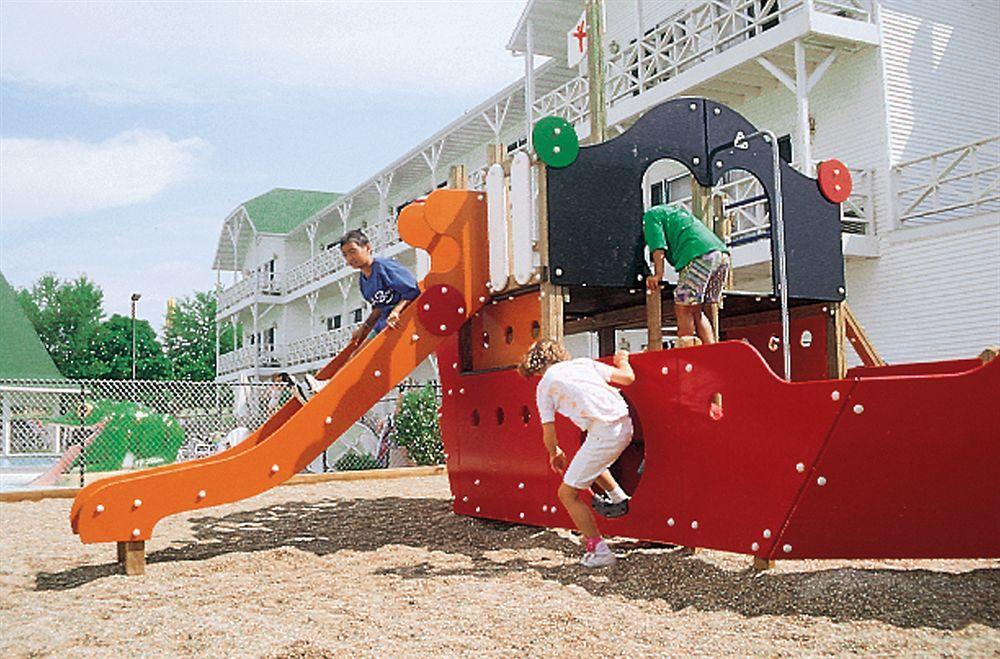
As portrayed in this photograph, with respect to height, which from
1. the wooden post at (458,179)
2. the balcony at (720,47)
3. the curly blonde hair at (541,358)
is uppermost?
the balcony at (720,47)

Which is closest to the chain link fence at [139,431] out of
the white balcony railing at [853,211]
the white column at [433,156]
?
the white balcony railing at [853,211]

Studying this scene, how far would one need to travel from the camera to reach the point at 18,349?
24984 mm

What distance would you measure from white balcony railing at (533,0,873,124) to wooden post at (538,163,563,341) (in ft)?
33.8

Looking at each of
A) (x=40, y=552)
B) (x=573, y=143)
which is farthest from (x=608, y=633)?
(x=40, y=552)

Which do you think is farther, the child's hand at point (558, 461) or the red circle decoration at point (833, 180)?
the red circle decoration at point (833, 180)

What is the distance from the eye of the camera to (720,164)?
697cm

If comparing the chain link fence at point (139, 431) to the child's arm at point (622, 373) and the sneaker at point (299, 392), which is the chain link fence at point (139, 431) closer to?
the sneaker at point (299, 392)

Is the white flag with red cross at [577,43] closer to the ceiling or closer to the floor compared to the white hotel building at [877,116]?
closer to the ceiling

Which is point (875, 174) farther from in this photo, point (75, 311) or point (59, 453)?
point (75, 311)

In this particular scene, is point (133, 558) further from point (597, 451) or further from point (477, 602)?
point (597, 451)

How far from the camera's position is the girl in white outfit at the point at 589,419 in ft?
17.6

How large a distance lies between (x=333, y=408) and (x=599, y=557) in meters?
2.28

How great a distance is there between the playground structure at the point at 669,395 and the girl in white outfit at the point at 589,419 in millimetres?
185

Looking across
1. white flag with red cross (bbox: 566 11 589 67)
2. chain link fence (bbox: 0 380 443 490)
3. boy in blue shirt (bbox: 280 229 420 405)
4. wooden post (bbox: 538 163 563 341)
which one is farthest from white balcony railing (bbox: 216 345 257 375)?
wooden post (bbox: 538 163 563 341)
